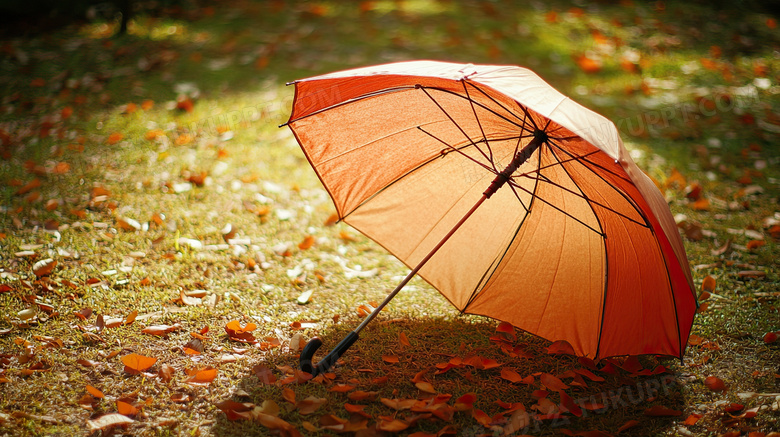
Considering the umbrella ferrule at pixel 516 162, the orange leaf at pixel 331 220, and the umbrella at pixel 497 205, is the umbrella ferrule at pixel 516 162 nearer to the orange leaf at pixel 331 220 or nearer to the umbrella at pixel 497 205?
the umbrella at pixel 497 205

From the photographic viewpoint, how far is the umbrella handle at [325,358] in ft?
7.47

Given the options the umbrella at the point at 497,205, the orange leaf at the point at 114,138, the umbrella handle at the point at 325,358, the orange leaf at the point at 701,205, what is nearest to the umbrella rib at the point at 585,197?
the umbrella at the point at 497,205

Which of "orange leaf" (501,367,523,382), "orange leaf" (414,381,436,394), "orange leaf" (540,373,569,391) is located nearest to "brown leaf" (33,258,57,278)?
"orange leaf" (414,381,436,394)

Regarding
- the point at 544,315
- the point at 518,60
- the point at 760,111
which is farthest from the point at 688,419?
the point at 518,60

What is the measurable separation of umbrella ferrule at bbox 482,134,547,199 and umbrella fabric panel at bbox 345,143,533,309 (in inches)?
7.3

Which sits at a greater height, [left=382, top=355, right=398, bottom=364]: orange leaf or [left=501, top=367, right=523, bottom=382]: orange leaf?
[left=382, top=355, right=398, bottom=364]: orange leaf

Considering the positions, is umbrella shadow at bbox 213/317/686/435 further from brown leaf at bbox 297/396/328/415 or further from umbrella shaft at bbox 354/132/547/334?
umbrella shaft at bbox 354/132/547/334

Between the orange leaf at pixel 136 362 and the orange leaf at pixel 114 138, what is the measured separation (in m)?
2.44

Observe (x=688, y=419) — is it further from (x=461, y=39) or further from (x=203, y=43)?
(x=203, y=43)

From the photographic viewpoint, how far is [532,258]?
2.40 m

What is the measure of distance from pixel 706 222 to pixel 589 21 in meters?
4.08

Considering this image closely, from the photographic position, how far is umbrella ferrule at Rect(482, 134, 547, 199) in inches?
85.0

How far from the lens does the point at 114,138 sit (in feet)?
13.7

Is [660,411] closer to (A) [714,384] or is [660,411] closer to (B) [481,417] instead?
(A) [714,384]
